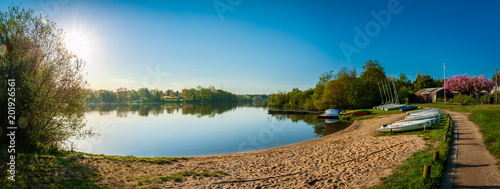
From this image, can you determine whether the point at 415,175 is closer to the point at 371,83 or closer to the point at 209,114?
the point at 209,114

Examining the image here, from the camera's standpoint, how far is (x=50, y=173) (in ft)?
25.5

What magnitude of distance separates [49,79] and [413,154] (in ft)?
55.7

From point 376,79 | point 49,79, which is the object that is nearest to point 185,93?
point 376,79

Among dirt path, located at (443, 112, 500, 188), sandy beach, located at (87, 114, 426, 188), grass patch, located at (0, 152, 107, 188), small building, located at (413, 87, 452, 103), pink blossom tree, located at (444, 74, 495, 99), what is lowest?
sandy beach, located at (87, 114, 426, 188)

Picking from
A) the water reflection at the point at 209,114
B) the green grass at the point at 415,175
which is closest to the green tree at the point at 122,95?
the water reflection at the point at 209,114

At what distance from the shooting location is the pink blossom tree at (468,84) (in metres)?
45.4

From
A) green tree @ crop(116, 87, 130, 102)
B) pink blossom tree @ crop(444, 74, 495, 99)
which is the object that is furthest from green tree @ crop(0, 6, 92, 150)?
green tree @ crop(116, 87, 130, 102)

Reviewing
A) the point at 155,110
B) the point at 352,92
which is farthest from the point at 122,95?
the point at 352,92

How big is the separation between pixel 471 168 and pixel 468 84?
2082 inches

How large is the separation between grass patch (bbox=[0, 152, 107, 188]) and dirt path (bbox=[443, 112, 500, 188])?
11.2m

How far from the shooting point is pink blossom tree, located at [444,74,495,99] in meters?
45.4

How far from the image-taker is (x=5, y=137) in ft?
28.5

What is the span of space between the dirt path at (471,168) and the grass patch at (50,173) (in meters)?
11.2

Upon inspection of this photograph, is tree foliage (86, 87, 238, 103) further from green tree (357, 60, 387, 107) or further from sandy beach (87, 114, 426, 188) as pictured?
sandy beach (87, 114, 426, 188)
